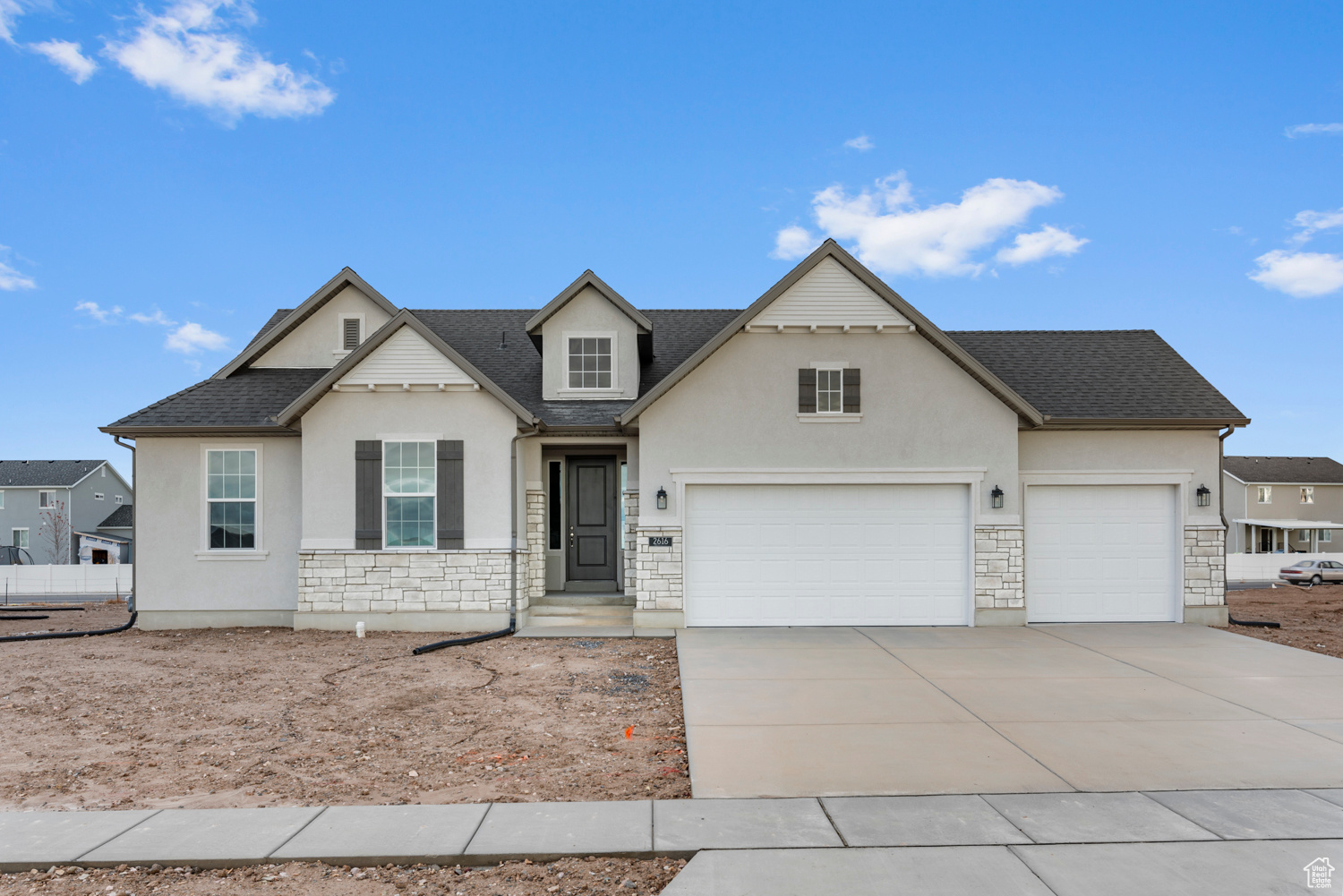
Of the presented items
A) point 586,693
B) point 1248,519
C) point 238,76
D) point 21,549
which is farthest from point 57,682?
point 1248,519

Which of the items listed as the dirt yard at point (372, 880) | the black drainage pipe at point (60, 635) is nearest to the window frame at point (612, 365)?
the black drainage pipe at point (60, 635)

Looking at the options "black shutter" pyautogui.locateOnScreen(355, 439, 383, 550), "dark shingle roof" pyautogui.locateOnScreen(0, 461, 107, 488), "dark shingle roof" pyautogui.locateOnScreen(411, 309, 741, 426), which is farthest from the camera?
"dark shingle roof" pyautogui.locateOnScreen(0, 461, 107, 488)

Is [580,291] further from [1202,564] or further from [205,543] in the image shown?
[1202,564]

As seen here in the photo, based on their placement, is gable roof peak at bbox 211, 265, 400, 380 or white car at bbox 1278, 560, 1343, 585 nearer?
gable roof peak at bbox 211, 265, 400, 380

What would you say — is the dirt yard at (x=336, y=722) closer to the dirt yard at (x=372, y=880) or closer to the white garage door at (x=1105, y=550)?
the dirt yard at (x=372, y=880)

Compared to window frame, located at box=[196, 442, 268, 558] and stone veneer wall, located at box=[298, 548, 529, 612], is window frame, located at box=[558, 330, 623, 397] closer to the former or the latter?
stone veneer wall, located at box=[298, 548, 529, 612]

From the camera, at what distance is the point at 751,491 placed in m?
11.7

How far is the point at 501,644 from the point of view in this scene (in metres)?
10.5

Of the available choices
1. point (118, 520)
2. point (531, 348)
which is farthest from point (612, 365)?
A: point (118, 520)

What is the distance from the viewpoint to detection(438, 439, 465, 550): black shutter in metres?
11.5

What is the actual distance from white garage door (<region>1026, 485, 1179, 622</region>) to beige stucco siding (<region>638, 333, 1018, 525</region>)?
0.96m

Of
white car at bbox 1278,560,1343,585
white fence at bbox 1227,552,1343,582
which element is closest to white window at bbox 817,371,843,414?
white fence at bbox 1227,552,1343,582

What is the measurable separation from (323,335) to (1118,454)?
44.1 ft

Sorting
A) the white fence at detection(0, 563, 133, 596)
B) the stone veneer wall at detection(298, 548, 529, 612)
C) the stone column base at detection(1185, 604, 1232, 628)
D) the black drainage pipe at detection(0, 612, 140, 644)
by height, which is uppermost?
the stone veneer wall at detection(298, 548, 529, 612)
